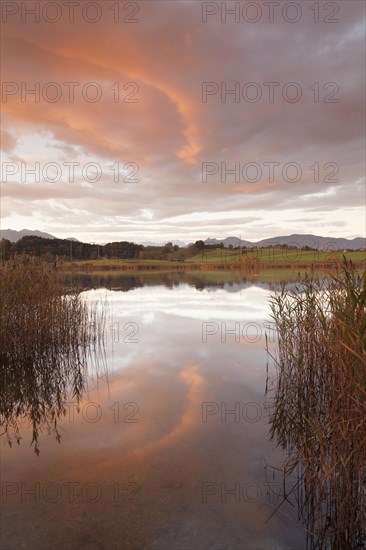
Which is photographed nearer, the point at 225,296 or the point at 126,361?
the point at 126,361

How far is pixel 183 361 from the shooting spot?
502 inches

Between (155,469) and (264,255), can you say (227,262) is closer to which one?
(264,255)

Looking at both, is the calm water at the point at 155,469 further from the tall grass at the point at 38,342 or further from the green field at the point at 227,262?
the green field at the point at 227,262

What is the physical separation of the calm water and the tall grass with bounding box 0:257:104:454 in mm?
619

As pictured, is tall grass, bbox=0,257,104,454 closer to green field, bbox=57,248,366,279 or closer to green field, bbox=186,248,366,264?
green field, bbox=57,248,366,279

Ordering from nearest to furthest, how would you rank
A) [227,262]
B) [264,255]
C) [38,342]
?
1. [38,342]
2. [264,255]
3. [227,262]

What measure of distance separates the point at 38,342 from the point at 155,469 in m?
7.29

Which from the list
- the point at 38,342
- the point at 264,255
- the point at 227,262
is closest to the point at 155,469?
the point at 38,342

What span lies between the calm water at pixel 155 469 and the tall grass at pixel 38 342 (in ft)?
2.03

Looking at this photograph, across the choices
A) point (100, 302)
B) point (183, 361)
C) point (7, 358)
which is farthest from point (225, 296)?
point (7, 358)

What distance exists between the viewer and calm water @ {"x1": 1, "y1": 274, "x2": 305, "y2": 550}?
4352 millimetres

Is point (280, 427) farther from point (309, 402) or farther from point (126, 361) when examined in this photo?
point (126, 361)

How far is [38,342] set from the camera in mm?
11695

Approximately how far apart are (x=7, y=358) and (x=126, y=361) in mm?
3742
